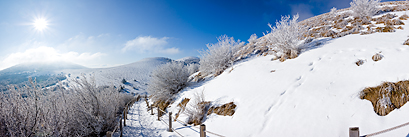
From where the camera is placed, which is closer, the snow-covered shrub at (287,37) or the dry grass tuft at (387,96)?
the dry grass tuft at (387,96)

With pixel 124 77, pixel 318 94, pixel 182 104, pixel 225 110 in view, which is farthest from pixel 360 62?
pixel 124 77

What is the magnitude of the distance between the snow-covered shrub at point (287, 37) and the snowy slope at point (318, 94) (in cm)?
72

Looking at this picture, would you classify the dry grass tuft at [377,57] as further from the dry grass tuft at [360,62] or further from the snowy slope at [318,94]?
the dry grass tuft at [360,62]

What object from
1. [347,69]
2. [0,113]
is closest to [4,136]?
[0,113]

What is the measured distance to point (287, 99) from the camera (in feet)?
13.4

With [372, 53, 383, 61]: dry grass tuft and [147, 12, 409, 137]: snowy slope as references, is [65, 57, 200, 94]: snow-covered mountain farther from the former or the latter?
[372, 53, 383, 61]: dry grass tuft

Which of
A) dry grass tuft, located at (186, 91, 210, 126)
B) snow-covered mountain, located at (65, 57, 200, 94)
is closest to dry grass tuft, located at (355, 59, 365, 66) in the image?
dry grass tuft, located at (186, 91, 210, 126)

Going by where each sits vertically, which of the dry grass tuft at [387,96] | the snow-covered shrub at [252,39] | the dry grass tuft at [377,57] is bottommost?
the dry grass tuft at [387,96]

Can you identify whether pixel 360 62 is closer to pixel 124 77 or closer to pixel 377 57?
pixel 377 57

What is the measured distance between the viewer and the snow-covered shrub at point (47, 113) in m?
2.58

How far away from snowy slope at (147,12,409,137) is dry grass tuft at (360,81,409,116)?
0.11m

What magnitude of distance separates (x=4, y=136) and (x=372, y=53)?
8968 millimetres

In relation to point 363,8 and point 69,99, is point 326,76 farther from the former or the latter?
point 363,8

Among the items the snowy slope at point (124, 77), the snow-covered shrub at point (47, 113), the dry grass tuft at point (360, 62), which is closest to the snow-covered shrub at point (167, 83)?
the snow-covered shrub at point (47, 113)
